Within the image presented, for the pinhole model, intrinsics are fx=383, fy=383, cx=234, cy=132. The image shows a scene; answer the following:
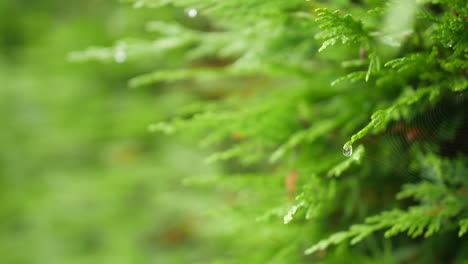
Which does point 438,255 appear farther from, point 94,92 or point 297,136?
point 94,92

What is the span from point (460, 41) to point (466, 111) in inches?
11.9

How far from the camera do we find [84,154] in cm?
222

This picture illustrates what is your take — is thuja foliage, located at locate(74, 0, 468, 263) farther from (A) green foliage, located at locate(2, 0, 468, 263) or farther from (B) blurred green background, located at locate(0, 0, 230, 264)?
(B) blurred green background, located at locate(0, 0, 230, 264)

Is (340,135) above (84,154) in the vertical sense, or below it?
below

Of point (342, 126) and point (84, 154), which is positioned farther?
point (84, 154)

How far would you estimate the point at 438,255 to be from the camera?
97 cm

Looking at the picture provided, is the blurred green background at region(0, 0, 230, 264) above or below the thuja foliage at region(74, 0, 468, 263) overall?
above

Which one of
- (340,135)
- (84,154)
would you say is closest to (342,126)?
(340,135)

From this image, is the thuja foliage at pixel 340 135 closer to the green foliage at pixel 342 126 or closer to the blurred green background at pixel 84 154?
the green foliage at pixel 342 126

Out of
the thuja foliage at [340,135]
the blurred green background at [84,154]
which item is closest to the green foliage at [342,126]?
the thuja foliage at [340,135]

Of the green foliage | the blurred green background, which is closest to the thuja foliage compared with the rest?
the green foliage

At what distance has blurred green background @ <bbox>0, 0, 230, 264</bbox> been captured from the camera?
2.08m

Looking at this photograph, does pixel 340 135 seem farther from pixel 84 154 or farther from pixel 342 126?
pixel 84 154

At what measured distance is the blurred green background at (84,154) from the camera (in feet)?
6.82
